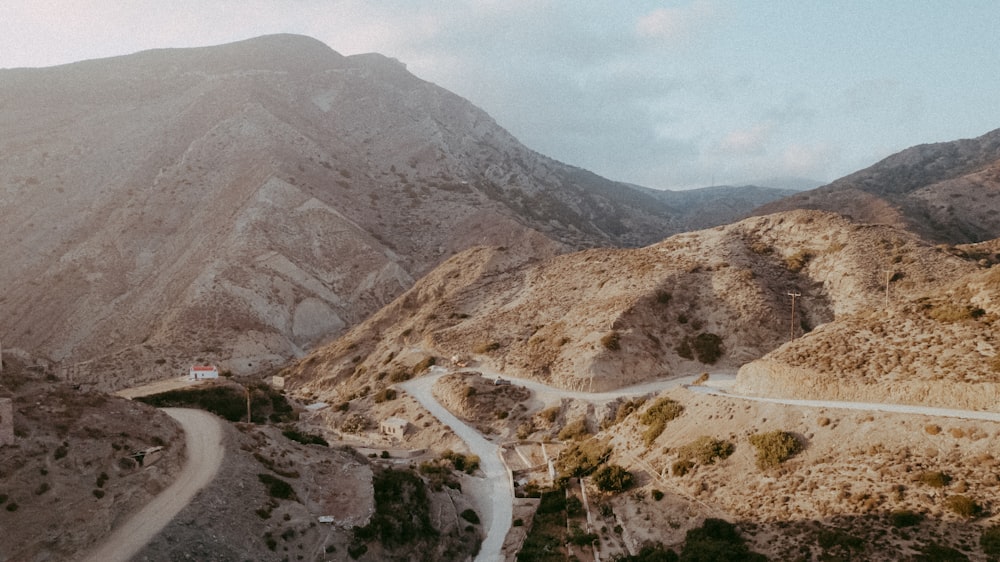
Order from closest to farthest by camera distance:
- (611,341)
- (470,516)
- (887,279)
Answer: (470,516)
(611,341)
(887,279)

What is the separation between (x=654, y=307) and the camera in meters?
52.5

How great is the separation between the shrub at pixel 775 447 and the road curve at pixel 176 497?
23.4 metres

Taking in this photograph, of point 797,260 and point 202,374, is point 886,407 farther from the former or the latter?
point 202,374

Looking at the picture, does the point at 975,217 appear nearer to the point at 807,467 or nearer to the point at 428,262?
the point at 428,262

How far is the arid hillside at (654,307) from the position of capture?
47.9 m

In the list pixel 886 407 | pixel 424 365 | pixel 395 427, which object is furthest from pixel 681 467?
pixel 424 365

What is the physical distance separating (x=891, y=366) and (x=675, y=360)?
21.8 m

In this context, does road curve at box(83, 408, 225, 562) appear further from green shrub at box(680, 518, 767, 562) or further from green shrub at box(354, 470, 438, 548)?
green shrub at box(680, 518, 767, 562)

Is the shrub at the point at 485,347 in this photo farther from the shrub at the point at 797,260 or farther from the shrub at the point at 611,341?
the shrub at the point at 797,260

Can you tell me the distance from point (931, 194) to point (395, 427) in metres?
126

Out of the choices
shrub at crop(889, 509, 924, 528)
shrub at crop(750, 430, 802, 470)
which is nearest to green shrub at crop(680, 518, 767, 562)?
shrub at crop(750, 430, 802, 470)

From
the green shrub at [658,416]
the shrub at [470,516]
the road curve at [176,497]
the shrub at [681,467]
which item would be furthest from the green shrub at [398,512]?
the green shrub at [658,416]

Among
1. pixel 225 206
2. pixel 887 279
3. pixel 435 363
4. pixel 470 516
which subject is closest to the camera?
pixel 470 516

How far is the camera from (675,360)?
158 ft
